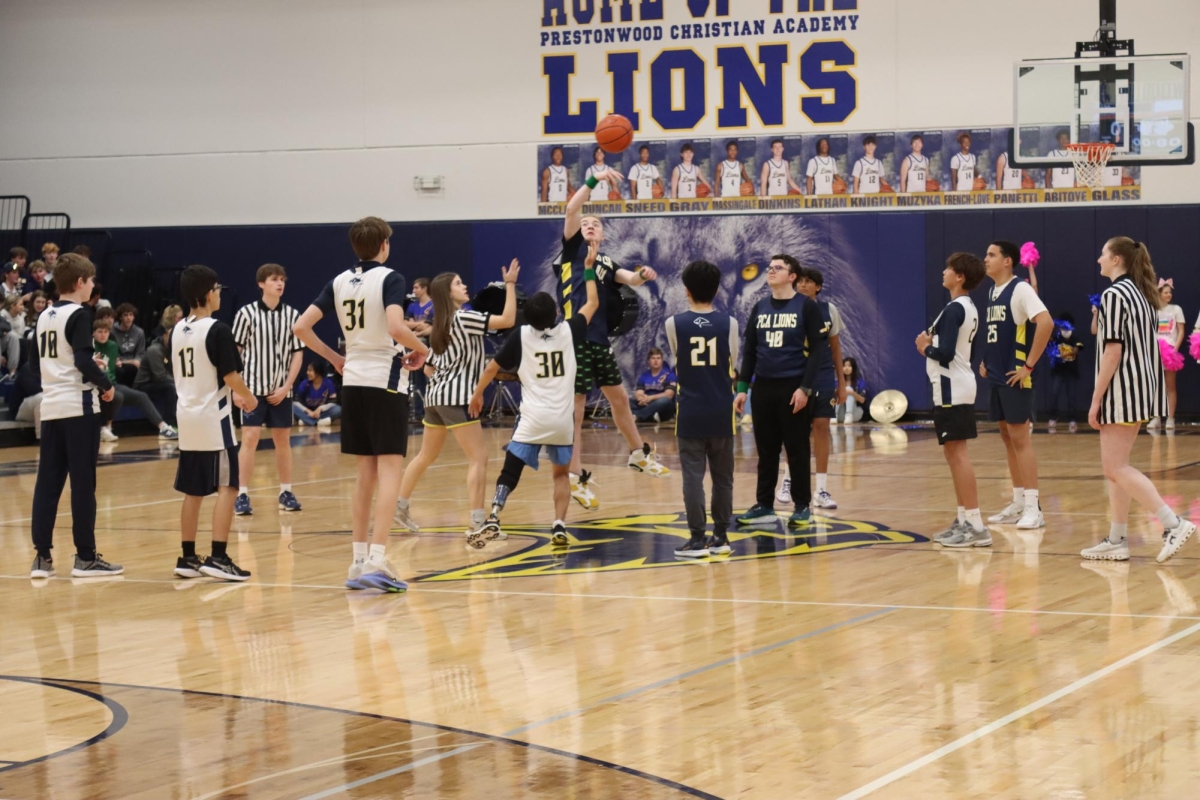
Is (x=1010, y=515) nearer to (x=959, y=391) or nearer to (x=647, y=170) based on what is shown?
(x=959, y=391)

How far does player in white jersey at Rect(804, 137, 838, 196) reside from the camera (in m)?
22.8

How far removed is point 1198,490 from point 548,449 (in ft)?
19.3

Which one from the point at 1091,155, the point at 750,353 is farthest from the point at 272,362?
the point at 1091,155

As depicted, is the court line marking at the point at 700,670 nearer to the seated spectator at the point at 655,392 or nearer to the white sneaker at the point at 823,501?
the white sneaker at the point at 823,501

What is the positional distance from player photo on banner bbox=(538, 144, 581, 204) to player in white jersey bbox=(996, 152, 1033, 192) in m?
6.55

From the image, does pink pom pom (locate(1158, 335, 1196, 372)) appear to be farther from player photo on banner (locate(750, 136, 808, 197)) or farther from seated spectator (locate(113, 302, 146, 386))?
seated spectator (locate(113, 302, 146, 386))

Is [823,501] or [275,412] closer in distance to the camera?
[823,501]

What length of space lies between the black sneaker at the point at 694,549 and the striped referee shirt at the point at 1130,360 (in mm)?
2522

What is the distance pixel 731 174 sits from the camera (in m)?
23.2

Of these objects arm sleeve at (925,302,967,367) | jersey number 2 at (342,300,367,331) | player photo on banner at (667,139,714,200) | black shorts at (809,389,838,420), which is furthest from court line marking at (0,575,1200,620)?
player photo on banner at (667,139,714,200)

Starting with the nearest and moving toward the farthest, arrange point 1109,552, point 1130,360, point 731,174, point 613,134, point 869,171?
point 1130,360 → point 1109,552 → point 613,134 → point 869,171 → point 731,174

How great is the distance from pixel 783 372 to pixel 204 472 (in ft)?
13.7

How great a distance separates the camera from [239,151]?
84.7ft

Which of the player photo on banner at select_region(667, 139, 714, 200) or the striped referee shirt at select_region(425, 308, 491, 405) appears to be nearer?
the striped referee shirt at select_region(425, 308, 491, 405)
